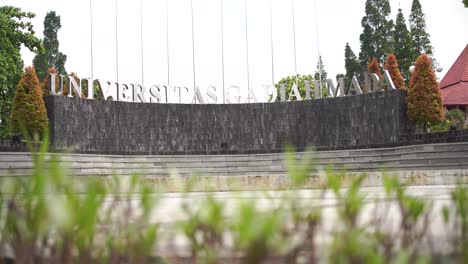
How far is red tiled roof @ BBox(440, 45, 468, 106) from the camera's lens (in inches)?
1668

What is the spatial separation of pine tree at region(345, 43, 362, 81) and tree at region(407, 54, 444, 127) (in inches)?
957

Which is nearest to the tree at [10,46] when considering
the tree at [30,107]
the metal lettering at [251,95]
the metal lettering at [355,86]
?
the tree at [30,107]

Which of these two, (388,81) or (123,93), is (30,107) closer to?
(123,93)

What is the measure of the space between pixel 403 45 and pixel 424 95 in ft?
72.7

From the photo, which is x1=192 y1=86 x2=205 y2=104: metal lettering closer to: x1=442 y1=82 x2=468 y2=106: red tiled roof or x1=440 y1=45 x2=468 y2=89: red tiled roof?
x1=442 y1=82 x2=468 y2=106: red tiled roof

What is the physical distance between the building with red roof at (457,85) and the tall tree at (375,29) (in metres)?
6.01

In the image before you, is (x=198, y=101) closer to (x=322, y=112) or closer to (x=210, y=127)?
(x=210, y=127)

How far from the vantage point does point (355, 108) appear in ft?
76.8

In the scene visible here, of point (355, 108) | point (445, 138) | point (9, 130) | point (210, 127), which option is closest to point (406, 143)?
point (445, 138)

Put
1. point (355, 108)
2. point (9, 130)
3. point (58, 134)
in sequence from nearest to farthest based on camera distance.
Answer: point (58, 134)
point (355, 108)
point (9, 130)

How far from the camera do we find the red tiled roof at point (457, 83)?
42375 millimetres

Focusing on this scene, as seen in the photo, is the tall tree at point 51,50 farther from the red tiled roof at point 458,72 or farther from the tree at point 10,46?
the red tiled roof at point 458,72

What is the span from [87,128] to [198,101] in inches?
217

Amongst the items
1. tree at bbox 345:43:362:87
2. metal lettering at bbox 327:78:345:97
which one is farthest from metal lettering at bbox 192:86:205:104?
tree at bbox 345:43:362:87
